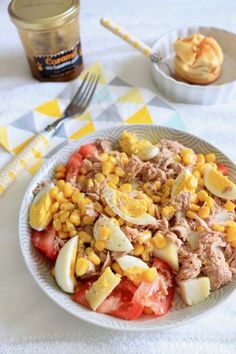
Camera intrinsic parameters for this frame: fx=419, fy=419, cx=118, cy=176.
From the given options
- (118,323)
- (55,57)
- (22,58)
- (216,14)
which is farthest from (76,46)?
(118,323)

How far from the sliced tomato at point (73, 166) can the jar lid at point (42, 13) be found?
0.50 meters

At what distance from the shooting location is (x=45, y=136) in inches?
61.3

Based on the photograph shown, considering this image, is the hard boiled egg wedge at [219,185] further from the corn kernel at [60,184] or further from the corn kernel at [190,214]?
the corn kernel at [60,184]

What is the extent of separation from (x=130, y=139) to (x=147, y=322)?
61cm

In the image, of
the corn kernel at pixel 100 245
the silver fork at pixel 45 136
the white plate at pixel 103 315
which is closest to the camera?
the white plate at pixel 103 315

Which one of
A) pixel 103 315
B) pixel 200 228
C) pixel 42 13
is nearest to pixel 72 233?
pixel 103 315

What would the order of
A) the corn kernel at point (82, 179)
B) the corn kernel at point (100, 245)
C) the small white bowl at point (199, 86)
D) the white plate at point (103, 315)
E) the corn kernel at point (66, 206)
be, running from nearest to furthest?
the white plate at point (103, 315) → the corn kernel at point (100, 245) → the corn kernel at point (66, 206) → the corn kernel at point (82, 179) → the small white bowl at point (199, 86)

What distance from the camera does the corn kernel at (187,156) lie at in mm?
1348

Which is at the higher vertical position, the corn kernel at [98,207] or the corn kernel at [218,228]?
the corn kernel at [98,207]

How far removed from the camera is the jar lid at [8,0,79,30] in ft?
5.00

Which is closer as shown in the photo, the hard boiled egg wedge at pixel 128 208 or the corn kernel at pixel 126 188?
the hard boiled egg wedge at pixel 128 208

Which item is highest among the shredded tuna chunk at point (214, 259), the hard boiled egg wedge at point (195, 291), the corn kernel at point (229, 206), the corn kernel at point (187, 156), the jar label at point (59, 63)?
the jar label at point (59, 63)

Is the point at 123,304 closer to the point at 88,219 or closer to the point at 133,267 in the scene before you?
the point at 133,267

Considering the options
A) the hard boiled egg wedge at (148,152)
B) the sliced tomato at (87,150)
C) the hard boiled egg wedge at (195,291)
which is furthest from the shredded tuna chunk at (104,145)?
the hard boiled egg wedge at (195,291)
